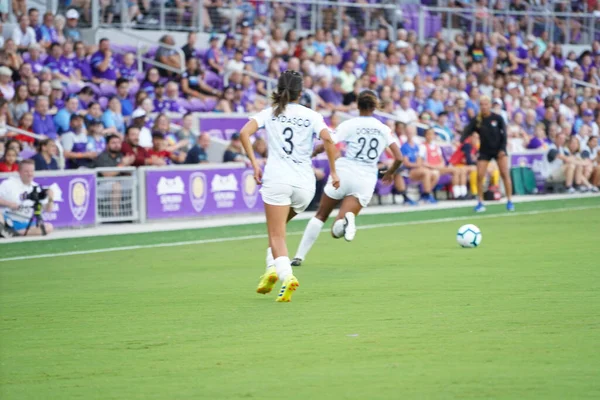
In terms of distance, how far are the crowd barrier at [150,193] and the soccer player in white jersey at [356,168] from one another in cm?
633

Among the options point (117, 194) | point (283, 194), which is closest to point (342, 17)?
point (117, 194)

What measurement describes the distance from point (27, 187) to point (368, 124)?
662 cm

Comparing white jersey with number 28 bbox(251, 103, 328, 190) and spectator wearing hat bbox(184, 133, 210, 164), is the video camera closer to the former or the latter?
spectator wearing hat bbox(184, 133, 210, 164)

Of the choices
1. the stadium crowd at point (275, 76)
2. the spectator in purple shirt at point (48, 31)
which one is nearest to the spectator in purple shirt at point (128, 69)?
the stadium crowd at point (275, 76)

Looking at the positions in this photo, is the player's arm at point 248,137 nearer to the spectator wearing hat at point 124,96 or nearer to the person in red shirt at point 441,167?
the spectator wearing hat at point 124,96

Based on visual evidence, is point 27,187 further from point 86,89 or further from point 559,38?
point 559,38

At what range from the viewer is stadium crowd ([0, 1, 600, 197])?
68.7 ft

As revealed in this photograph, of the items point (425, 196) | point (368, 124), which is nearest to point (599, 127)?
point (425, 196)

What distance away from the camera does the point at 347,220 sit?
13.7m

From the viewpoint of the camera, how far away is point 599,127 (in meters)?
33.6

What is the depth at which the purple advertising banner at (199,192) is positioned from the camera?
2064 cm

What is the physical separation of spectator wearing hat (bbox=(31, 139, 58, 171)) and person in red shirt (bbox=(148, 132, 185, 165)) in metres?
2.30

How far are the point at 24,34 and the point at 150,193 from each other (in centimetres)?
499

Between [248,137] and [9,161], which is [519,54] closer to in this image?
[9,161]
